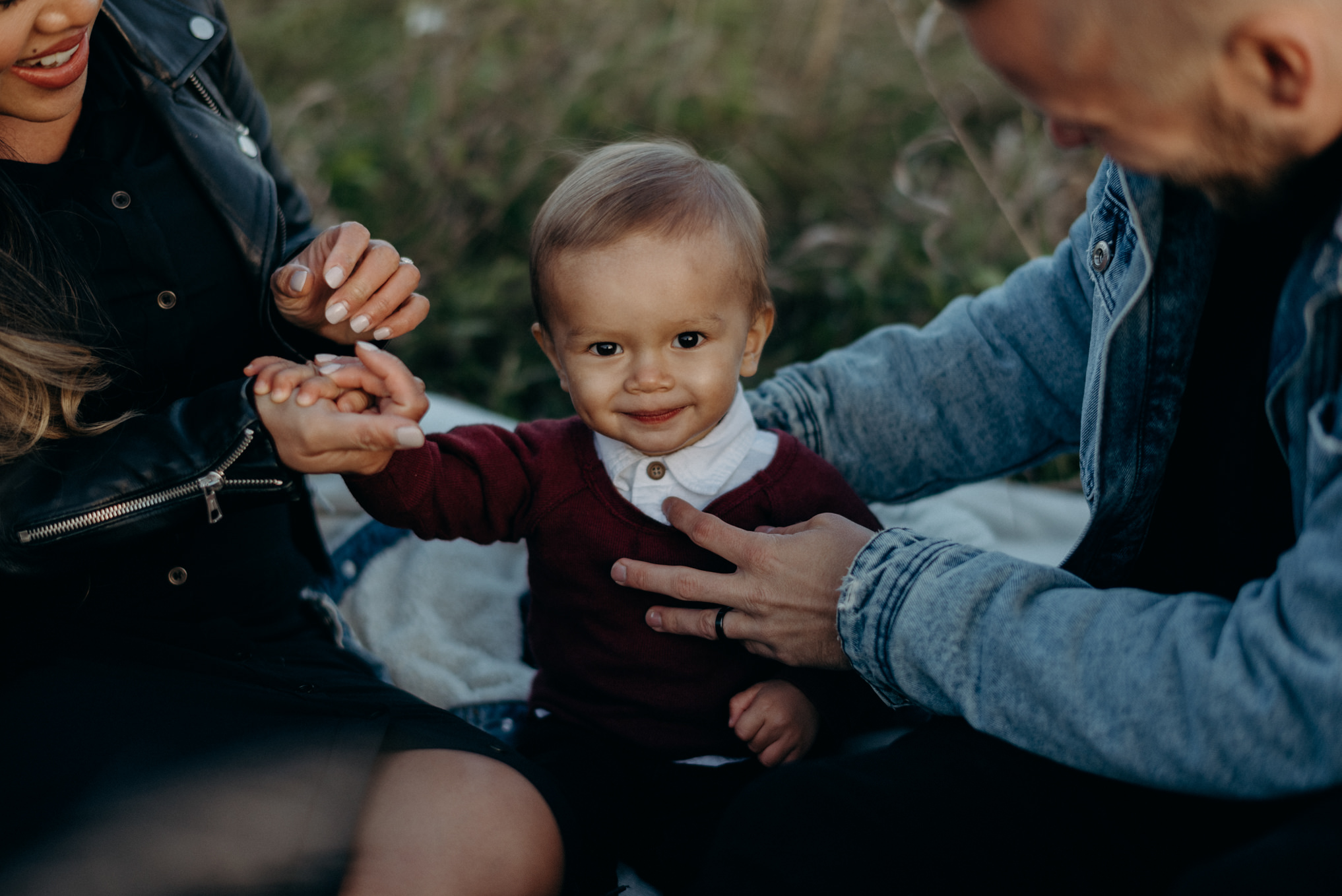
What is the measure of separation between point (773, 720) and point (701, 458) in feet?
1.35

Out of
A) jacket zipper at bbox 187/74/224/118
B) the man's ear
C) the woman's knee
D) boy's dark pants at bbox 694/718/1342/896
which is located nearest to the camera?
the man's ear

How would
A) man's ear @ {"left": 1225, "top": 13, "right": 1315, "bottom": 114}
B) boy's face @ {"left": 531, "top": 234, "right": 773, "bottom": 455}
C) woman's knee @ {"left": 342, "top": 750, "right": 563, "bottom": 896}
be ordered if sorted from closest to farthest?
man's ear @ {"left": 1225, "top": 13, "right": 1315, "bottom": 114}
woman's knee @ {"left": 342, "top": 750, "right": 563, "bottom": 896}
boy's face @ {"left": 531, "top": 234, "right": 773, "bottom": 455}

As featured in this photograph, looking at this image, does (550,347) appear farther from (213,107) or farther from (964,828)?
(964,828)

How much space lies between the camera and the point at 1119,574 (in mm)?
1499

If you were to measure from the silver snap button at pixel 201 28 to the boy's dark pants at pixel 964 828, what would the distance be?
4.88 feet

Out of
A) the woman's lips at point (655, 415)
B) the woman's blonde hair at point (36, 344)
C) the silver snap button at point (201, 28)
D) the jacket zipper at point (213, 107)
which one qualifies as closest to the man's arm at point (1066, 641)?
the woman's lips at point (655, 415)

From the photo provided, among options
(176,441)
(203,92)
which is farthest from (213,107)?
(176,441)

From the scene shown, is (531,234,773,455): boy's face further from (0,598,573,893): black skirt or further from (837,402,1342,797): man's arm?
(0,598,573,893): black skirt

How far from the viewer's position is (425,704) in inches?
60.6

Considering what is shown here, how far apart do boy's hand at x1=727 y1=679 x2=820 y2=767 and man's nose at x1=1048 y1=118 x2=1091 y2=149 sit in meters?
0.85

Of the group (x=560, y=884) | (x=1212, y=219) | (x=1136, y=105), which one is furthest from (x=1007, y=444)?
(x=560, y=884)

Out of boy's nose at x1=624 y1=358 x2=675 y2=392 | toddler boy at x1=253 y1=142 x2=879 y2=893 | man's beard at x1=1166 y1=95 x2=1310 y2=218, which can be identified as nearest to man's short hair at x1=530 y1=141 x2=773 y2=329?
toddler boy at x1=253 y1=142 x2=879 y2=893

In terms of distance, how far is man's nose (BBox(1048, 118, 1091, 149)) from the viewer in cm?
118

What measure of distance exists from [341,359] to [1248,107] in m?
1.15
